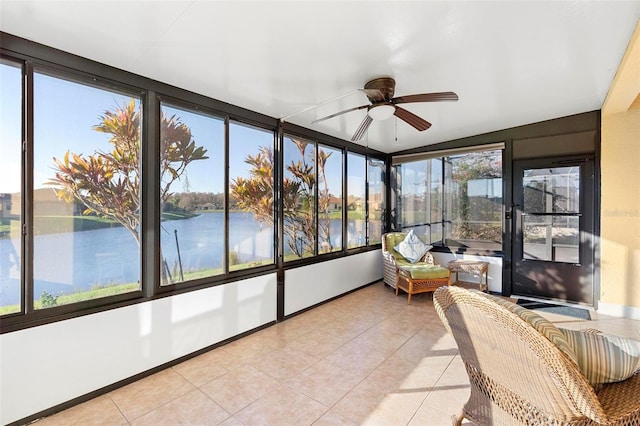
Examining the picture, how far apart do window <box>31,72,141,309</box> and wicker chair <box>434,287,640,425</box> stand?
256 centimetres

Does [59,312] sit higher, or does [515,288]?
[59,312]

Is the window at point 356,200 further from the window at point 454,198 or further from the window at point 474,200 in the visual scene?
the window at point 474,200

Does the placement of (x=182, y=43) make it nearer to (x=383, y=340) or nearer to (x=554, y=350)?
(x=554, y=350)

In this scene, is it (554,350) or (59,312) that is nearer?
(554,350)

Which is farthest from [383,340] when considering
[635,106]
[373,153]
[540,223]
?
[635,106]

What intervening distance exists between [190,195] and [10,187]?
1272 mm

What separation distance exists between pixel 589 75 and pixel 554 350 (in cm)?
310

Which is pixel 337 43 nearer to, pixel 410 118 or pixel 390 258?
pixel 410 118

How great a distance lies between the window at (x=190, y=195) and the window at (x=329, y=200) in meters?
1.76

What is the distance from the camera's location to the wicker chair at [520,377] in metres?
1.24

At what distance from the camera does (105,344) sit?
233 cm

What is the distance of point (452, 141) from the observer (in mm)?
5328

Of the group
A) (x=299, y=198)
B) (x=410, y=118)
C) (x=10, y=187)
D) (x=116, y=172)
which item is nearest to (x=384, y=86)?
(x=410, y=118)

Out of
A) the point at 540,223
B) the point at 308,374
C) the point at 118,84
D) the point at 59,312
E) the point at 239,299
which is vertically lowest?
the point at 308,374
